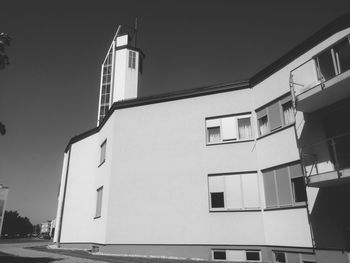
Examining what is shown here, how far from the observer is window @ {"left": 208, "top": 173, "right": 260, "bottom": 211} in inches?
539

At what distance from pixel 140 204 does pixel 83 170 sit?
8.44 m

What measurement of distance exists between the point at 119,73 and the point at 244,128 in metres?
25.0

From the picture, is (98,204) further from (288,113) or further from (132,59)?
(132,59)

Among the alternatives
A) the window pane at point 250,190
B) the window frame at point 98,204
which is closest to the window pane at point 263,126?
the window pane at point 250,190

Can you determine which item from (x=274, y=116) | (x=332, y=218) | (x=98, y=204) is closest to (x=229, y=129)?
(x=274, y=116)

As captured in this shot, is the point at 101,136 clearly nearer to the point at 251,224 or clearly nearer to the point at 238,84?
the point at 238,84

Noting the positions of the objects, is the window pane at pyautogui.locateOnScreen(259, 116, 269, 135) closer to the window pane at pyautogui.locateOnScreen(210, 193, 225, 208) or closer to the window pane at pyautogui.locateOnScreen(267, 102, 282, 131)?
the window pane at pyautogui.locateOnScreen(267, 102, 282, 131)

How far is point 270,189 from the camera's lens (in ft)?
43.4

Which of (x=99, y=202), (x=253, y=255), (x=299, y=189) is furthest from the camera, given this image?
(x=99, y=202)

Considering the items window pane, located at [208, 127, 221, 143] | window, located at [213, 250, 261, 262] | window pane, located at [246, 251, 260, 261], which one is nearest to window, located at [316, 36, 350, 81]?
window pane, located at [208, 127, 221, 143]

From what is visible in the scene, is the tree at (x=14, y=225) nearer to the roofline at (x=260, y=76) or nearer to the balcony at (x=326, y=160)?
the roofline at (x=260, y=76)

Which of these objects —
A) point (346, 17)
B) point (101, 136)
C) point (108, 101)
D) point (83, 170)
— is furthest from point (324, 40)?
point (108, 101)

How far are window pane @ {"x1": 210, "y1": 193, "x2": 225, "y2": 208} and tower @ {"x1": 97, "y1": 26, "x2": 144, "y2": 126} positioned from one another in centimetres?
2313

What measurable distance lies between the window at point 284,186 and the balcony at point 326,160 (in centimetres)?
84
